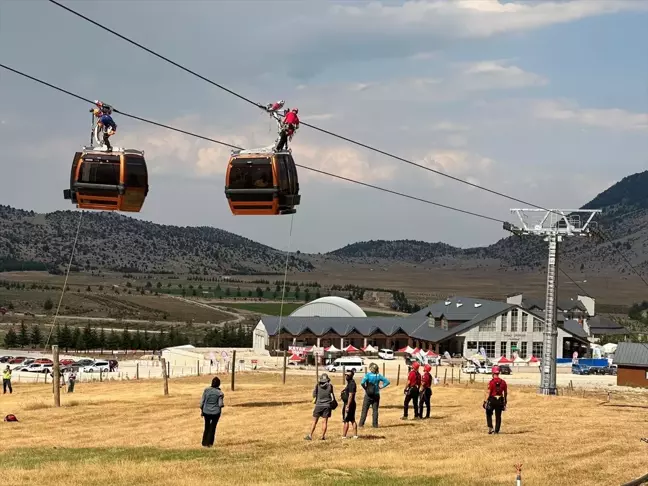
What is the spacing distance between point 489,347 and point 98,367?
47644mm

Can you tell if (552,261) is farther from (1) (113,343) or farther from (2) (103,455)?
(1) (113,343)

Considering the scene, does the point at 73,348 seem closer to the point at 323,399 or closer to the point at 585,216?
the point at 585,216

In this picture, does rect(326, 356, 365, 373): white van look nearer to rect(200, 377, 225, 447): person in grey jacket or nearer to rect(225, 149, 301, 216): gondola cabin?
rect(225, 149, 301, 216): gondola cabin

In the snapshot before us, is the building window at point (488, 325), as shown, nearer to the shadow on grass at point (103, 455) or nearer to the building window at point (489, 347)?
the building window at point (489, 347)

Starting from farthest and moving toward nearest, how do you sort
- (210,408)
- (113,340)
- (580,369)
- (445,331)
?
1. (113,340)
2. (445,331)
3. (580,369)
4. (210,408)

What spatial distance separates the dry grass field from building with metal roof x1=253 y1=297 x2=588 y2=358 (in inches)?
3041

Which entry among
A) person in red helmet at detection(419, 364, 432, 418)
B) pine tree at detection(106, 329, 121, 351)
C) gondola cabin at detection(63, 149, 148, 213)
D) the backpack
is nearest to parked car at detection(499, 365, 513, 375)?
pine tree at detection(106, 329, 121, 351)

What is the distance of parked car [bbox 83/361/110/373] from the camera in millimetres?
90125

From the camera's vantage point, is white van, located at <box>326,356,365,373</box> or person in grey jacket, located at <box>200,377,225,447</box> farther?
white van, located at <box>326,356,365,373</box>

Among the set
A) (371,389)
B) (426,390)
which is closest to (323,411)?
(371,389)

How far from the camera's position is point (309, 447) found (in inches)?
907

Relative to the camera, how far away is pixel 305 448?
22875 millimetres

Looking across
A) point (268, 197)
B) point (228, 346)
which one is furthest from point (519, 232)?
point (228, 346)

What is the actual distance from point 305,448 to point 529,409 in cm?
1301
